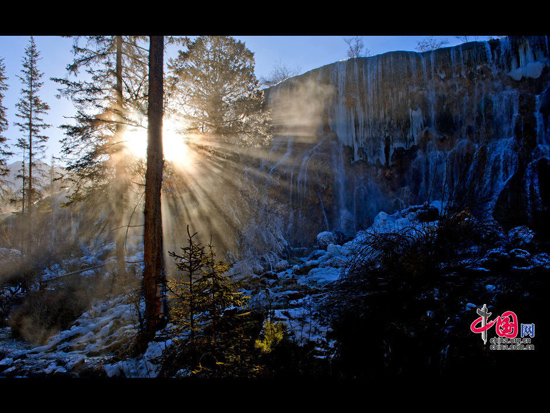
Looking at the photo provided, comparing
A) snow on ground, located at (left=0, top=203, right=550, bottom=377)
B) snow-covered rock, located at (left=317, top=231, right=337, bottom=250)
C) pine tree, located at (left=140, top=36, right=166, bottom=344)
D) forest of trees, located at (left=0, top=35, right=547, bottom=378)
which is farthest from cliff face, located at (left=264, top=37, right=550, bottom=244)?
pine tree, located at (left=140, top=36, right=166, bottom=344)

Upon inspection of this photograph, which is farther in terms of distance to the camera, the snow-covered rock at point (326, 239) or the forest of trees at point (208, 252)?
the snow-covered rock at point (326, 239)

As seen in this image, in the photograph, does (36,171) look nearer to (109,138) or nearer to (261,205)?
(109,138)

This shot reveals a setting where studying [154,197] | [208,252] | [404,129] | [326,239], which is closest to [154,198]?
[154,197]

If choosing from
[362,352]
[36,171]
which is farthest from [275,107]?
[362,352]

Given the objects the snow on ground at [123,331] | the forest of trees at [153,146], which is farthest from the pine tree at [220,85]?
the snow on ground at [123,331]

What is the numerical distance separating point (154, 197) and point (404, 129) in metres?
16.3

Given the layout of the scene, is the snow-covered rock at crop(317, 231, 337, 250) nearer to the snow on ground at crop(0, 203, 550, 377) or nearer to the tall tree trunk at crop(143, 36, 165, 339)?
the snow on ground at crop(0, 203, 550, 377)

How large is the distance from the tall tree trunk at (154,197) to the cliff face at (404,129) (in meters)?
9.59

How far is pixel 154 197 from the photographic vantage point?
4926 mm

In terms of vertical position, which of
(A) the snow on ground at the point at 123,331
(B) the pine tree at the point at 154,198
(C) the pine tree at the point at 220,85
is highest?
(C) the pine tree at the point at 220,85

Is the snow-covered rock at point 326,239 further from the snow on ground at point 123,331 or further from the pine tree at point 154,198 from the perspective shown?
the pine tree at point 154,198

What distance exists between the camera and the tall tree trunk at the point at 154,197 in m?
4.71

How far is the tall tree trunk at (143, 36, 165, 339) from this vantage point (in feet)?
15.4
